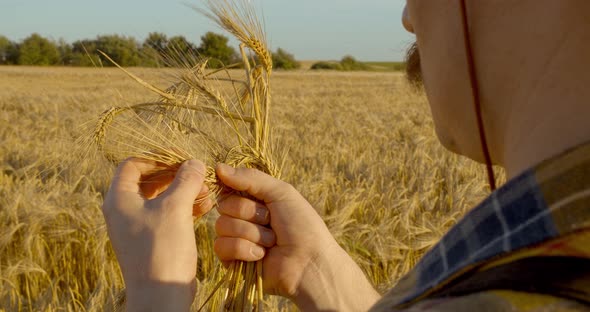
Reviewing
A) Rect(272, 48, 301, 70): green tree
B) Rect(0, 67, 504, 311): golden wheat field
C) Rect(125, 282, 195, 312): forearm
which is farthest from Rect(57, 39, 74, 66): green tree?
Rect(272, 48, 301, 70): green tree

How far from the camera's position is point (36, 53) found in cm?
4019

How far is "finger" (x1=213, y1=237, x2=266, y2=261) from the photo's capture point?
1.29 metres

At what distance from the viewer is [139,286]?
3.35ft

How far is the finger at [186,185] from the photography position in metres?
1.09

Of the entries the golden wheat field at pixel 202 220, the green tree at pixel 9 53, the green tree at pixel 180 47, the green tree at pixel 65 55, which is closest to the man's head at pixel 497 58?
the green tree at pixel 180 47

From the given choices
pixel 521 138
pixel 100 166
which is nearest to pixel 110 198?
pixel 100 166

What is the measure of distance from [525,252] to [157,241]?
2.28 feet

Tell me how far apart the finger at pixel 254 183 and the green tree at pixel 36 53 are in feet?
137

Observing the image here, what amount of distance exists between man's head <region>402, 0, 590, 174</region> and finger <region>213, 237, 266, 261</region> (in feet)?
1.82

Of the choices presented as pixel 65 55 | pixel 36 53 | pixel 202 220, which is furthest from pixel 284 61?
pixel 202 220

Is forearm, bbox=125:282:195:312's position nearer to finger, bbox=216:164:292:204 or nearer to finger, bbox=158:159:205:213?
finger, bbox=158:159:205:213

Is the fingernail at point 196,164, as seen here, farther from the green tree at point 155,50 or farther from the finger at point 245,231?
the green tree at point 155,50

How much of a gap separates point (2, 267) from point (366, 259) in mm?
1745

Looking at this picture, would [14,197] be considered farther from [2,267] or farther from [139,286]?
[139,286]
